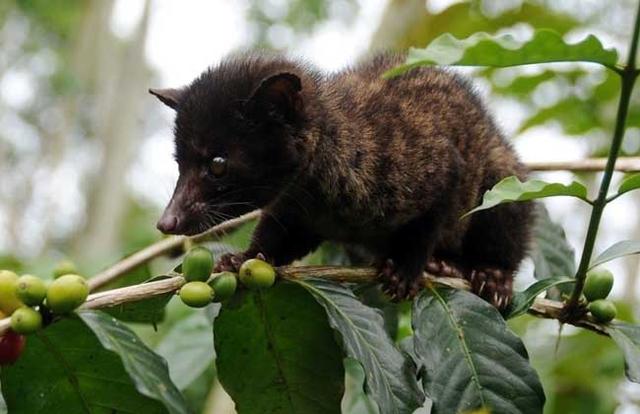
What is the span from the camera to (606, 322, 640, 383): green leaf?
199 centimetres

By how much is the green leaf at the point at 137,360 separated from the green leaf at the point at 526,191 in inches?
26.4

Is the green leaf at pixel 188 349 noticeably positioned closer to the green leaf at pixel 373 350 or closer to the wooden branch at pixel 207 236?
the wooden branch at pixel 207 236

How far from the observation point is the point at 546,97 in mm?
5816

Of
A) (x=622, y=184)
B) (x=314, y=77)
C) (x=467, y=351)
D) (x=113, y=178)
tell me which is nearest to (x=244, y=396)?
(x=467, y=351)

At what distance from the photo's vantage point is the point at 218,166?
2.57 metres

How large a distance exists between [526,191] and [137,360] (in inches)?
31.5

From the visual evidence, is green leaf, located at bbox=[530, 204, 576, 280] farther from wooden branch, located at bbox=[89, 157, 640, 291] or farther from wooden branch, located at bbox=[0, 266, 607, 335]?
wooden branch, located at bbox=[0, 266, 607, 335]

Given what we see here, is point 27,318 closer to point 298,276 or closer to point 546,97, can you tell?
point 298,276

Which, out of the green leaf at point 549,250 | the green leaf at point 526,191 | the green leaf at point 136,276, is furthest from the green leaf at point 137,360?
the green leaf at point 549,250

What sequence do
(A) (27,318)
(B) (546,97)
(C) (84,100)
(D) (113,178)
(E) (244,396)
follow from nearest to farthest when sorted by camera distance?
(A) (27,318), (E) (244,396), (B) (546,97), (D) (113,178), (C) (84,100)

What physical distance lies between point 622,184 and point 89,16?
62.6 ft

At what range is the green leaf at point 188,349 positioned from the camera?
9.55ft

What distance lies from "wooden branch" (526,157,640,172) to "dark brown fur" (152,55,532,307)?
140mm

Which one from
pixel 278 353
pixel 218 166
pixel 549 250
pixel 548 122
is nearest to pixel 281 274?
pixel 278 353
